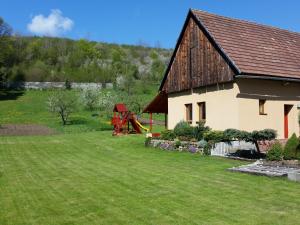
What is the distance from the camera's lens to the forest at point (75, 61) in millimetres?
86062

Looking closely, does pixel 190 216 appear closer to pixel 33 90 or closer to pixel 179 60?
pixel 179 60

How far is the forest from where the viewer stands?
86.1 meters

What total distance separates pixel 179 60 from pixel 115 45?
114 m

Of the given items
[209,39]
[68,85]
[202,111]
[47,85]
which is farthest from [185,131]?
[47,85]

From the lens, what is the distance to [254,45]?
22.5 m

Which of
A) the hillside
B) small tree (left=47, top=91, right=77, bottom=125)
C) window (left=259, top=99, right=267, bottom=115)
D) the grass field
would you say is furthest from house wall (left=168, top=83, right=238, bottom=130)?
the hillside

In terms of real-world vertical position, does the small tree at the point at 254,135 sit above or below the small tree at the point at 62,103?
below

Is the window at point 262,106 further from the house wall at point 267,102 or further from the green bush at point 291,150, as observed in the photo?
the green bush at point 291,150

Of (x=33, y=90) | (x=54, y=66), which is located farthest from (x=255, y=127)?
(x=54, y=66)

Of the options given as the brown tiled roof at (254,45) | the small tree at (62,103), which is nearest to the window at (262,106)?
the brown tiled roof at (254,45)

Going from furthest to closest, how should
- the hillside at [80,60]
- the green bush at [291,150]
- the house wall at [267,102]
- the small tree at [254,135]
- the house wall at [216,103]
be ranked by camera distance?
the hillside at [80,60] → the house wall at [216,103] → the house wall at [267,102] → the small tree at [254,135] → the green bush at [291,150]

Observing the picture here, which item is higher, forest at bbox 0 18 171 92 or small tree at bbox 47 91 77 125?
forest at bbox 0 18 171 92

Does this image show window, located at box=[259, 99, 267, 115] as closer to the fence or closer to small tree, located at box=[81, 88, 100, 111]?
small tree, located at box=[81, 88, 100, 111]

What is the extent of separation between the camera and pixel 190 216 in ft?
Result: 25.5
